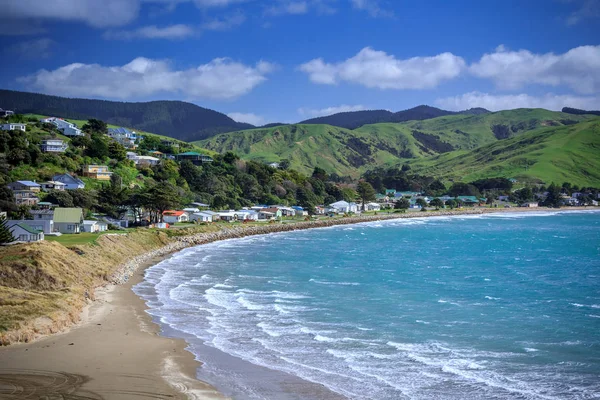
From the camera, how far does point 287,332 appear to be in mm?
22547

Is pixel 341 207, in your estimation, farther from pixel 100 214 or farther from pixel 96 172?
pixel 100 214

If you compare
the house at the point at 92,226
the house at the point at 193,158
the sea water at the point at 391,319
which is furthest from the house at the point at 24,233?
the house at the point at 193,158

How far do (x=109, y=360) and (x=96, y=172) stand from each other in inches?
2353

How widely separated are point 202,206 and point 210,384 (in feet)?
220

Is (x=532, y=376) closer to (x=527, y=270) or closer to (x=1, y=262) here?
(x=1, y=262)

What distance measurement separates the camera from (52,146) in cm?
7631

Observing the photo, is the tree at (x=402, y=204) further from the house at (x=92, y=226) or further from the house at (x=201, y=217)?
the house at (x=92, y=226)

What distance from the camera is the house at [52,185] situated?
6342 cm

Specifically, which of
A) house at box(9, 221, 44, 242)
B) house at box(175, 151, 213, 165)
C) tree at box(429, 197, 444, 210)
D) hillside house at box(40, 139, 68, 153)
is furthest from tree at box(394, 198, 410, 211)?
house at box(9, 221, 44, 242)

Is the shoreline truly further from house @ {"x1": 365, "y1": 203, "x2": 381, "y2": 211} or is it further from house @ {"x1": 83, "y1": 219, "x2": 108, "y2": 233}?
house @ {"x1": 365, "y1": 203, "x2": 381, "y2": 211}

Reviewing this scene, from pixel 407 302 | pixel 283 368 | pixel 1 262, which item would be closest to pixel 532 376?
pixel 283 368

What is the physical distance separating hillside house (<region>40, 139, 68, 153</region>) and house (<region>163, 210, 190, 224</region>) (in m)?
19.1

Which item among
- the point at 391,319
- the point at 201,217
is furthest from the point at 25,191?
the point at 391,319

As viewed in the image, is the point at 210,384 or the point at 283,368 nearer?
the point at 210,384
